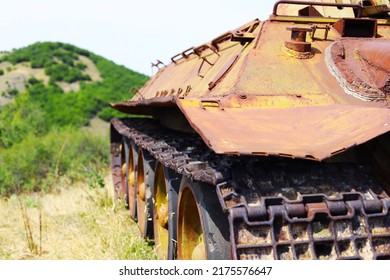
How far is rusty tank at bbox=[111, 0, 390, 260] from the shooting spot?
2773mm

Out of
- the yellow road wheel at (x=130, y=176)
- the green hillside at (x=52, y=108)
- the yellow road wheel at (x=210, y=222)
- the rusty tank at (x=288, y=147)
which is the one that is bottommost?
the green hillside at (x=52, y=108)

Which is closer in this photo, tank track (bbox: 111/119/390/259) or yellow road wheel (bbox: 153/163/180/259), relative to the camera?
tank track (bbox: 111/119/390/259)

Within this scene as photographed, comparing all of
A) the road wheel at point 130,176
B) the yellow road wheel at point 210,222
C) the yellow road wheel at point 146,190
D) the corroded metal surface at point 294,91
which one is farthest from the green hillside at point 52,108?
the yellow road wheel at point 210,222

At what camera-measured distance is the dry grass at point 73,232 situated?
5324mm

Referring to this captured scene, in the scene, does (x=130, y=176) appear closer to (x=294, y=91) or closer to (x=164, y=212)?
(x=164, y=212)

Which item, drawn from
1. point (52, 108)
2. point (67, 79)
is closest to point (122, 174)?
point (52, 108)

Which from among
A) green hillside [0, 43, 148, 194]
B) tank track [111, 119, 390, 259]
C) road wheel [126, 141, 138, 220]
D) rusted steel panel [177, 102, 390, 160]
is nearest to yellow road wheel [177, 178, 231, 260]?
tank track [111, 119, 390, 259]

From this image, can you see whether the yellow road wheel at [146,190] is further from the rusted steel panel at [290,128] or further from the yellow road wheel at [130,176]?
the rusted steel panel at [290,128]

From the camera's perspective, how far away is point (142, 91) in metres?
8.69

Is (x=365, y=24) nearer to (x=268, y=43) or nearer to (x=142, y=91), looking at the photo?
(x=268, y=43)

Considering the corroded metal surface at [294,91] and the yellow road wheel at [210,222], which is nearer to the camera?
the corroded metal surface at [294,91]

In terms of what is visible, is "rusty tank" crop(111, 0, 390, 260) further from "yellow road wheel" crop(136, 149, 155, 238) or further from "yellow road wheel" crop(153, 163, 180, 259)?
"yellow road wheel" crop(136, 149, 155, 238)

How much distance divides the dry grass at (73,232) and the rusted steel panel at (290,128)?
2.11m

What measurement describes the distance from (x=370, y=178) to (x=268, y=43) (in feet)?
4.57
